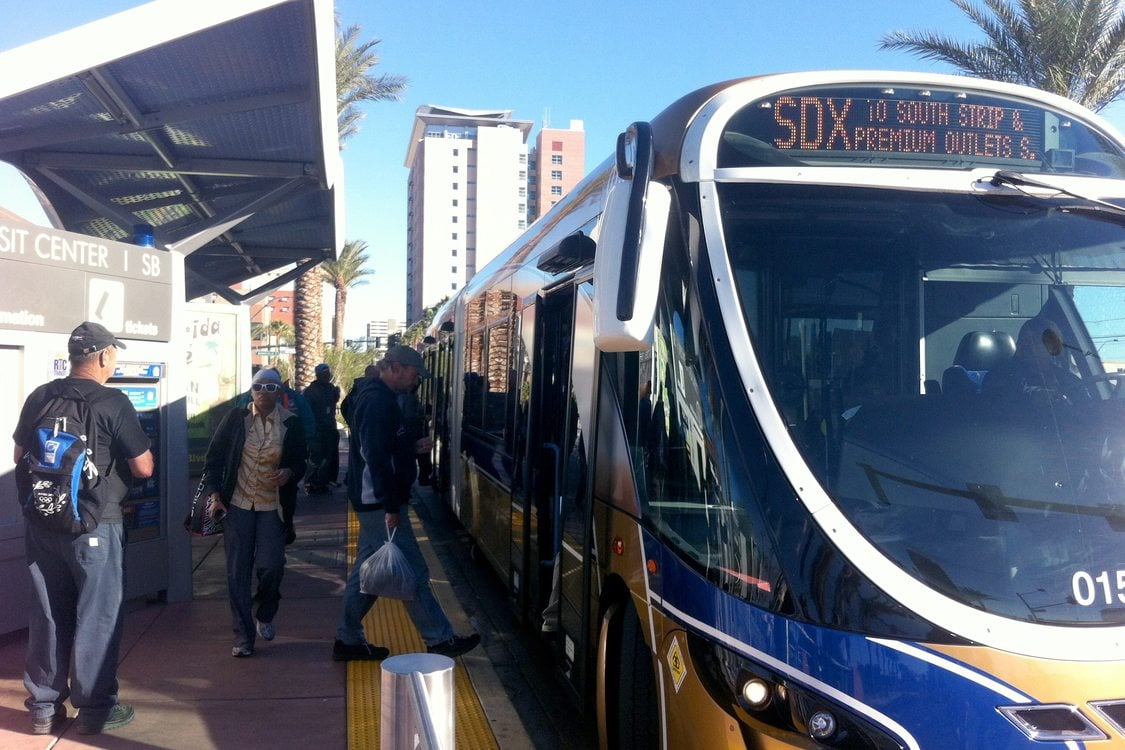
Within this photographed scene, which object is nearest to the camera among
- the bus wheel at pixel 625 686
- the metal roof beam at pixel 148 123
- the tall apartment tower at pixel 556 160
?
the bus wheel at pixel 625 686

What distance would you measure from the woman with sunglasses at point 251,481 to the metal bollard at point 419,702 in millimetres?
3702

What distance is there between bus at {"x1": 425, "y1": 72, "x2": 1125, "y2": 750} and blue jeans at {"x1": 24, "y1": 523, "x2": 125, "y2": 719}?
8.26ft

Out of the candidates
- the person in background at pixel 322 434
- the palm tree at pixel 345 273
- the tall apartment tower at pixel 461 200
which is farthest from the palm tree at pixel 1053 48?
the tall apartment tower at pixel 461 200

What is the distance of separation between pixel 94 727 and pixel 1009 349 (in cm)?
475

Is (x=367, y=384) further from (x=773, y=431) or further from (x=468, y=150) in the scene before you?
(x=468, y=150)

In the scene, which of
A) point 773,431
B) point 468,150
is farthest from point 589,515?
point 468,150

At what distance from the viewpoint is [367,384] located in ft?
22.1

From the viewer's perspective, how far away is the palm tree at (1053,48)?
52.2ft

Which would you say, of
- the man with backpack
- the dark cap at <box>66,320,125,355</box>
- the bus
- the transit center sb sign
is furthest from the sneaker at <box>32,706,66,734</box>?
the bus

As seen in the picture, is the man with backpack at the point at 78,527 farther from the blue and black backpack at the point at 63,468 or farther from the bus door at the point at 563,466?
the bus door at the point at 563,466

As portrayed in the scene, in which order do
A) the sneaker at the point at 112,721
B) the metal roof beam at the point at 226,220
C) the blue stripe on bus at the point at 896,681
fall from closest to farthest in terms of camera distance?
the blue stripe on bus at the point at 896,681 → the sneaker at the point at 112,721 → the metal roof beam at the point at 226,220

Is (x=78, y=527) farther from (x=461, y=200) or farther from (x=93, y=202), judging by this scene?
(x=461, y=200)

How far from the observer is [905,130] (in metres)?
4.15

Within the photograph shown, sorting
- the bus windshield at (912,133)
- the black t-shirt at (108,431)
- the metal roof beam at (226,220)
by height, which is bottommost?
the black t-shirt at (108,431)
